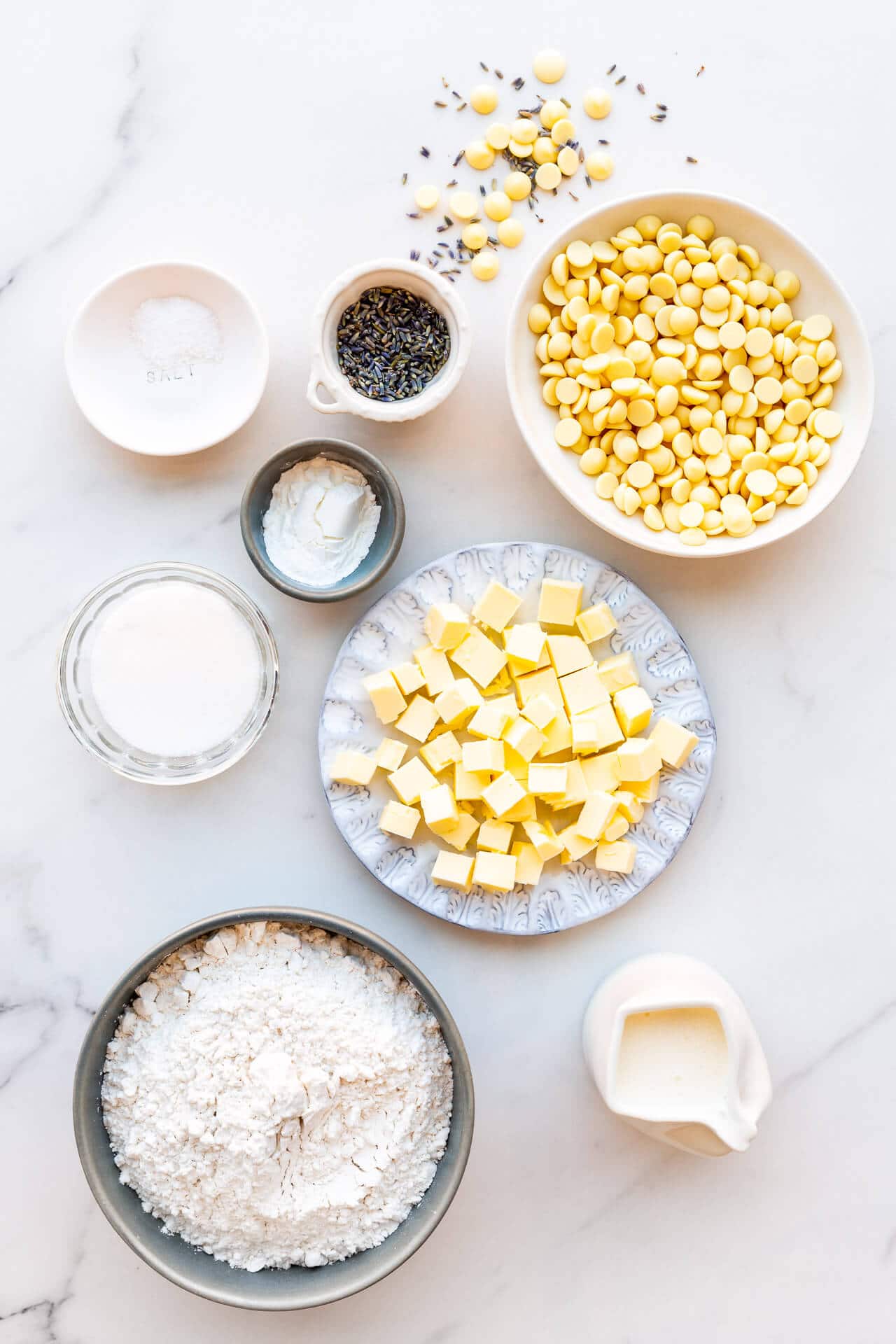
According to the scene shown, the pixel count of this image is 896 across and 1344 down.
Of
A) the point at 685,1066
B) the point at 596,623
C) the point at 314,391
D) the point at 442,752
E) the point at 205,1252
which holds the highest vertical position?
the point at 314,391

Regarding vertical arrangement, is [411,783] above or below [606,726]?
below

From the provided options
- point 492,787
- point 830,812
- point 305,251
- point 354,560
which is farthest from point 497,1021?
point 305,251

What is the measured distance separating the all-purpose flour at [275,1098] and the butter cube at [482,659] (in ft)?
1.33

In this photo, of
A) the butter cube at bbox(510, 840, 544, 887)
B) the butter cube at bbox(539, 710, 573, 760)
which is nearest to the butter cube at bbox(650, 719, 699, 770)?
the butter cube at bbox(539, 710, 573, 760)

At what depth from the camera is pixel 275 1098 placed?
1188 mm

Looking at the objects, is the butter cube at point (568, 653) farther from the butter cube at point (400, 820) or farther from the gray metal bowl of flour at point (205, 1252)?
the gray metal bowl of flour at point (205, 1252)

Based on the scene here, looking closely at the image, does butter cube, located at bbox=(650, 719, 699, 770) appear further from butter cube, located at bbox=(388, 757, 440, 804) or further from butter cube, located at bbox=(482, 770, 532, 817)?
butter cube, located at bbox=(388, 757, 440, 804)

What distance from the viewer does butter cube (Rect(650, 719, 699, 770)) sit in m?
1.33

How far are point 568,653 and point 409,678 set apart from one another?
22 centimetres

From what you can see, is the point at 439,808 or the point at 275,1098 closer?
the point at 275,1098

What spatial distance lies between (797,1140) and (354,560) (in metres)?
1.07

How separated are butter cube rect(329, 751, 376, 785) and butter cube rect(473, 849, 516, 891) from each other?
0.19 metres

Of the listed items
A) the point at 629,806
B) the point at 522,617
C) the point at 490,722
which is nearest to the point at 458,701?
the point at 490,722

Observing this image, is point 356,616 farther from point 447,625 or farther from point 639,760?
point 639,760
